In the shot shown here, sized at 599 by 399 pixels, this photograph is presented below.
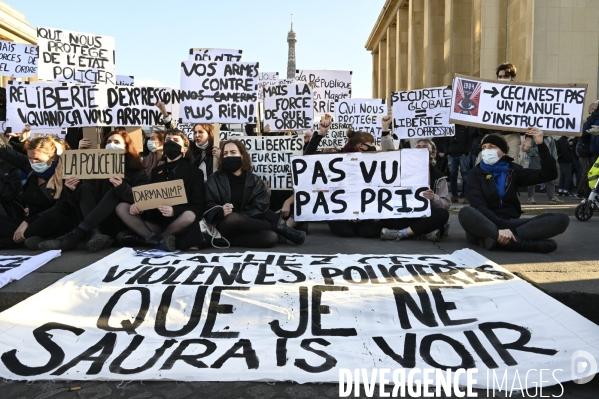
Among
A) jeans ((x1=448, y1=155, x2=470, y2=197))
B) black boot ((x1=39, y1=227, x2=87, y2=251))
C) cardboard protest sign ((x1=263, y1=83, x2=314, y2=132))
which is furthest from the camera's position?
jeans ((x1=448, y1=155, x2=470, y2=197))

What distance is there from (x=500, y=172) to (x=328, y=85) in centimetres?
→ 844

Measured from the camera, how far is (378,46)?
4775cm

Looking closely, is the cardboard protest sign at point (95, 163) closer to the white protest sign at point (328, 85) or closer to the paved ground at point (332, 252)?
the paved ground at point (332, 252)

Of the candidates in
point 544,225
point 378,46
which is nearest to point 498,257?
point 544,225

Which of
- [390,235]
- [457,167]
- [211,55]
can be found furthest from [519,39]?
[390,235]

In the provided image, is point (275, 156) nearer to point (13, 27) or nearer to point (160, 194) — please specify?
point (160, 194)

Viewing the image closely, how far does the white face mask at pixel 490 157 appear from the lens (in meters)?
6.13

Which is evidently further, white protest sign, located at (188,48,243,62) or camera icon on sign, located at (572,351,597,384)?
white protest sign, located at (188,48,243,62)

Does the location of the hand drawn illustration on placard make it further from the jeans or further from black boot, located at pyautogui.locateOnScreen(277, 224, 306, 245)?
the jeans

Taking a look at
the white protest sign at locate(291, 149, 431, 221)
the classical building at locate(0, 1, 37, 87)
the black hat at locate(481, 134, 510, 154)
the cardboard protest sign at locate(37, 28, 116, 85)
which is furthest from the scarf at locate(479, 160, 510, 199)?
the classical building at locate(0, 1, 37, 87)

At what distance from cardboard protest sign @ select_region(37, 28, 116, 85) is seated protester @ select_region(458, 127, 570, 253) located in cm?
692

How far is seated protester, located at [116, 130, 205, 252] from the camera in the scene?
601 cm

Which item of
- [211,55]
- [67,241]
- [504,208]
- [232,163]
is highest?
[211,55]

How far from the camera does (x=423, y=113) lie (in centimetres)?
1077
